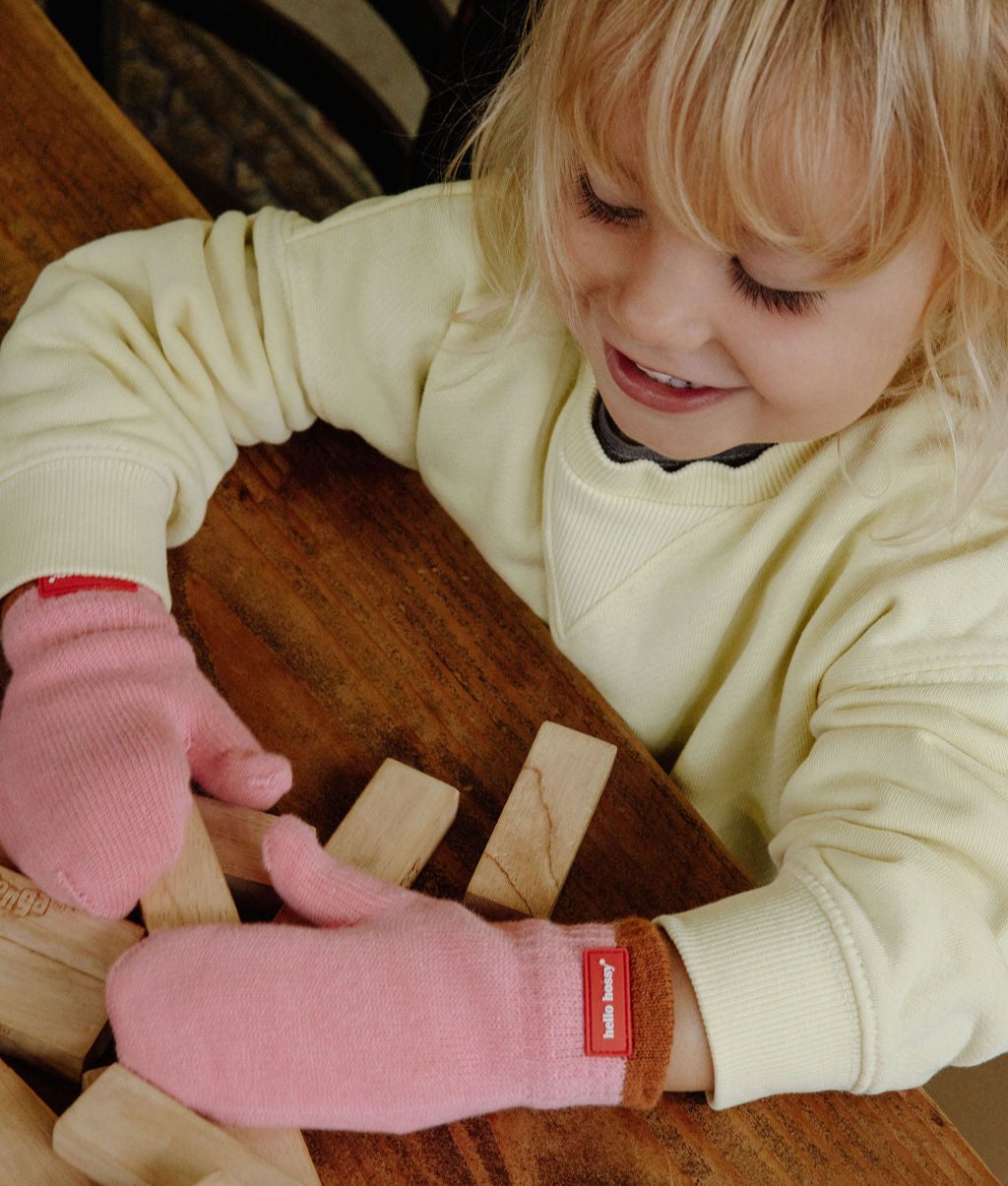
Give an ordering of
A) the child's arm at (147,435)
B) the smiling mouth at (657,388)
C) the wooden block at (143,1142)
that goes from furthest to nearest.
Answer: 1. the smiling mouth at (657,388)
2. the child's arm at (147,435)
3. the wooden block at (143,1142)

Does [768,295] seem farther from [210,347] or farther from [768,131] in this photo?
[210,347]

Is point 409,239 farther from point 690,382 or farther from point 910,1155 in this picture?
point 910,1155

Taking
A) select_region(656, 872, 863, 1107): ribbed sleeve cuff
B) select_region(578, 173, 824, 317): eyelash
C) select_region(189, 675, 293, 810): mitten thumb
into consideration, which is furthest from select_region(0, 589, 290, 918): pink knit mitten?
select_region(578, 173, 824, 317): eyelash

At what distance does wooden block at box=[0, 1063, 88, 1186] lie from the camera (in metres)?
0.46

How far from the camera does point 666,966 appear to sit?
1.81 ft

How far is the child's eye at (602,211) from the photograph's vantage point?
1.95 feet

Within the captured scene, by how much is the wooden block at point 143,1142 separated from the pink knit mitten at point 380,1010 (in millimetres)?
15

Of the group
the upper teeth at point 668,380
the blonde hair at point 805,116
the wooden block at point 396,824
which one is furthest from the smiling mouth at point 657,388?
the wooden block at point 396,824

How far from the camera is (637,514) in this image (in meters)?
0.78

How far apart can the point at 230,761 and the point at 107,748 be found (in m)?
0.06

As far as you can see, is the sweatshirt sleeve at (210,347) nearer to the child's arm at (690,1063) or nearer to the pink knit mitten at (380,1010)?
the pink knit mitten at (380,1010)

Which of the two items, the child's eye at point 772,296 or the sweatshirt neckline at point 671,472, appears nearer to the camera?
the child's eye at point 772,296

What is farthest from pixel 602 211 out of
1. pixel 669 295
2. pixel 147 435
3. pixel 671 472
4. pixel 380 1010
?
pixel 380 1010

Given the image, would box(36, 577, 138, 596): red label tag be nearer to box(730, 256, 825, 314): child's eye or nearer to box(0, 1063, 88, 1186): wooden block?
box(0, 1063, 88, 1186): wooden block
